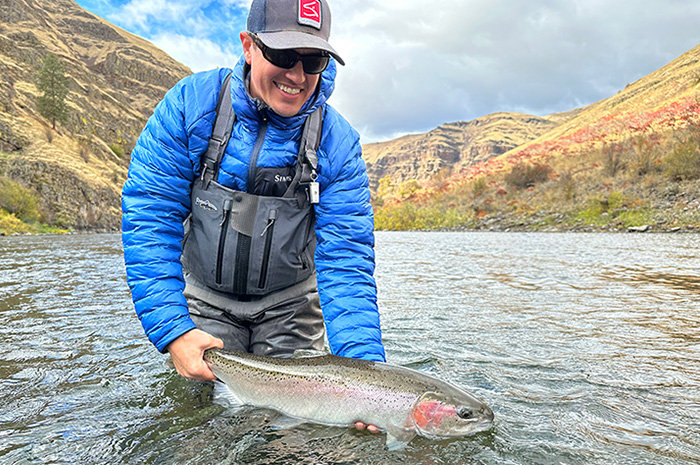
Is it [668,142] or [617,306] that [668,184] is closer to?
[668,142]

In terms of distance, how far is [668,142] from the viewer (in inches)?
1002

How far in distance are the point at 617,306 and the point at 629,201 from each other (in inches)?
770

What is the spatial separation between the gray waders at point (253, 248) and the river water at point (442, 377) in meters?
0.57

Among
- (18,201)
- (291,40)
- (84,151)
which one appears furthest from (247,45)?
(84,151)

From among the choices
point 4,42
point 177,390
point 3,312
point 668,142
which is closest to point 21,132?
point 4,42

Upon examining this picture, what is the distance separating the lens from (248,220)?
113 inches

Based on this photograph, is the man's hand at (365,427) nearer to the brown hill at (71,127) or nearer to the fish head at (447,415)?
the fish head at (447,415)

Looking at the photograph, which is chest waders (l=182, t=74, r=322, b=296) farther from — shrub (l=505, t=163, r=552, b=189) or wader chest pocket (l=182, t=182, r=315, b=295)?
shrub (l=505, t=163, r=552, b=189)

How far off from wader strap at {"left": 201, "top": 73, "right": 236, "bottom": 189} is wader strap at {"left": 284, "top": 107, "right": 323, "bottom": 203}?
1.54ft

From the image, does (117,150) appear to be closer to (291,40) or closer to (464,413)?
(291,40)

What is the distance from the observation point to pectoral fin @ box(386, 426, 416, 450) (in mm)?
2295

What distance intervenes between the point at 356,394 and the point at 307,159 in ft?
4.82

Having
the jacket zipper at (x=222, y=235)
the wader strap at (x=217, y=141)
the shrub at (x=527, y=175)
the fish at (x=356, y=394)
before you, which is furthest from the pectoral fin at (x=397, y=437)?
the shrub at (x=527, y=175)

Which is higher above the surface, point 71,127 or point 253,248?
point 71,127
